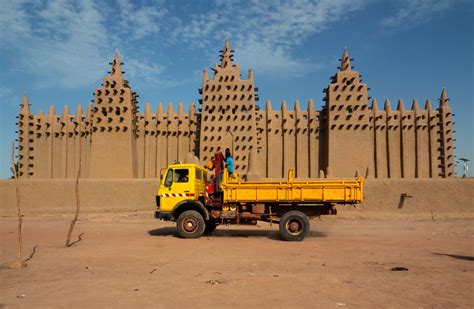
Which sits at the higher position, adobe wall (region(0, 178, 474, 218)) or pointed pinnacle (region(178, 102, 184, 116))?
pointed pinnacle (region(178, 102, 184, 116))

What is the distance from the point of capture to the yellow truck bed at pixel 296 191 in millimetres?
13086

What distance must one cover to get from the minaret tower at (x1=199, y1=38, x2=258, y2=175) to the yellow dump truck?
44.7 feet

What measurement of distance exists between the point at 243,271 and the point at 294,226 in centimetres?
549

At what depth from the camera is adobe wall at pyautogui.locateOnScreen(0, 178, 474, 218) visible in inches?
752

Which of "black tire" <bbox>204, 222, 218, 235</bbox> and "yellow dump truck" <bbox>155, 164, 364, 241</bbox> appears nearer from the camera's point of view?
"yellow dump truck" <bbox>155, 164, 364, 241</bbox>

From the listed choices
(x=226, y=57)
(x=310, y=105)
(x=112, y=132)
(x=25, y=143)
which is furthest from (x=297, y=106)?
(x=25, y=143)

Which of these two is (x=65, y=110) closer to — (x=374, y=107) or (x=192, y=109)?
(x=192, y=109)

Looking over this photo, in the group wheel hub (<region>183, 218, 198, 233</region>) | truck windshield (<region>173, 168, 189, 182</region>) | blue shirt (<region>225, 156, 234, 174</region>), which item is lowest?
wheel hub (<region>183, 218, 198, 233</region>)

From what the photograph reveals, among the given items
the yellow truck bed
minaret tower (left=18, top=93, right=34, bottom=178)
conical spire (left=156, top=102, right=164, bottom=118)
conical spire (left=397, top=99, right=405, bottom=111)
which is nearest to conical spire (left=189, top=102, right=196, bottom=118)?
conical spire (left=156, top=102, right=164, bottom=118)

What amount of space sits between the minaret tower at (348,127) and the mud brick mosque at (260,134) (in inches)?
2.6

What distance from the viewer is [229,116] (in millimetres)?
28328

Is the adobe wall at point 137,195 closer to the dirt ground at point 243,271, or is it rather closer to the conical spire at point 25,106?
the dirt ground at point 243,271

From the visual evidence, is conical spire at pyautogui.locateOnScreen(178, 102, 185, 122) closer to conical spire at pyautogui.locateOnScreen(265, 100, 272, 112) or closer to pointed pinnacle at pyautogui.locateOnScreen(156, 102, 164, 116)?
pointed pinnacle at pyautogui.locateOnScreen(156, 102, 164, 116)

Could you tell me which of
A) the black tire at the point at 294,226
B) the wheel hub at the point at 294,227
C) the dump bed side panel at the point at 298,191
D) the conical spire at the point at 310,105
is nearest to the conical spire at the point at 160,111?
the conical spire at the point at 310,105
